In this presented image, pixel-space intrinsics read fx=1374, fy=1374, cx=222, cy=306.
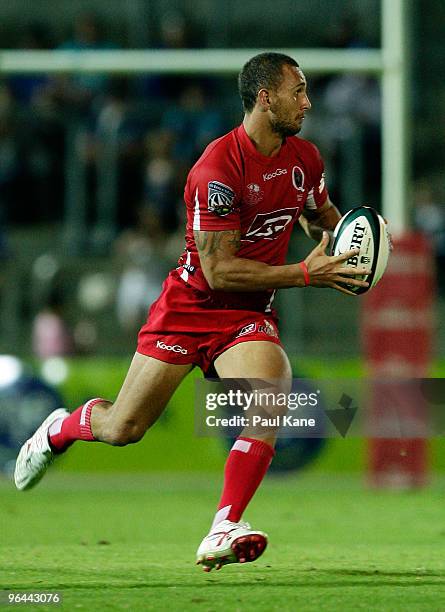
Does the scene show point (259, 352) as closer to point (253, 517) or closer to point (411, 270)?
point (253, 517)

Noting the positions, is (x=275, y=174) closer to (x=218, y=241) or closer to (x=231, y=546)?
(x=218, y=241)

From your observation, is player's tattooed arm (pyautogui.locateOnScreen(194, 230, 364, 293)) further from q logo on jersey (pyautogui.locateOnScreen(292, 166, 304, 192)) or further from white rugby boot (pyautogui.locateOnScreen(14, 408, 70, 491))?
white rugby boot (pyautogui.locateOnScreen(14, 408, 70, 491))

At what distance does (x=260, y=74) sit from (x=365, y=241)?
851mm

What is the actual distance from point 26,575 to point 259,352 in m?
1.36

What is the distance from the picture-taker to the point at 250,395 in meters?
5.73

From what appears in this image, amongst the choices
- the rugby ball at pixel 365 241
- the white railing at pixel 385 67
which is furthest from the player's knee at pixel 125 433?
the white railing at pixel 385 67

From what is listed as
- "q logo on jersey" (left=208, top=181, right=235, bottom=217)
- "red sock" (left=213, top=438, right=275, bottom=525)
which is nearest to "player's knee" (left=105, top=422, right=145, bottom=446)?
"red sock" (left=213, top=438, right=275, bottom=525)

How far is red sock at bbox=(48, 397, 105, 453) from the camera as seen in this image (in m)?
6.34

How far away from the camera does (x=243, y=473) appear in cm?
577

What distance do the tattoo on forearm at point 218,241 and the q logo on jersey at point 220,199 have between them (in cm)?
9

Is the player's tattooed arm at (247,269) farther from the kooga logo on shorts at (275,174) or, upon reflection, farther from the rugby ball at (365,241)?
the kooga logo on shorts at (275,174)

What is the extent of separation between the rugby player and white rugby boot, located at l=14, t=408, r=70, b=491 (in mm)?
377

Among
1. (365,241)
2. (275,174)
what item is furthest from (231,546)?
(275,174)

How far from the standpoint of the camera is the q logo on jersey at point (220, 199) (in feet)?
→ 18.9
